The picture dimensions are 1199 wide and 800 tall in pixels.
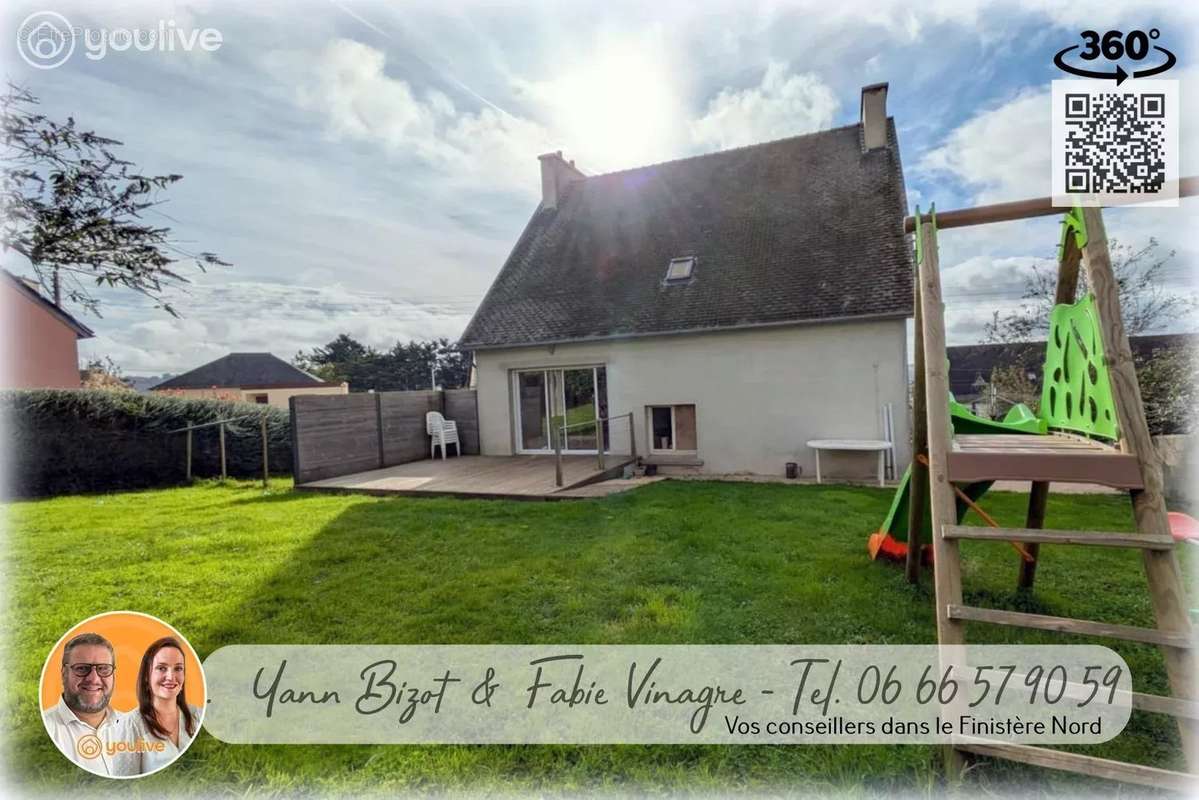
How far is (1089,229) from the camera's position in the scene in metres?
1.97

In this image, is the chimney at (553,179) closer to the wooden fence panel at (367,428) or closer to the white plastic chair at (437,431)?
the wooden fence panel at (367,428)

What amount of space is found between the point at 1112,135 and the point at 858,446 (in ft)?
17.4

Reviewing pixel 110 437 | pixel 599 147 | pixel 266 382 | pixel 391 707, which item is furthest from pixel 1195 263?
pixel 266 382

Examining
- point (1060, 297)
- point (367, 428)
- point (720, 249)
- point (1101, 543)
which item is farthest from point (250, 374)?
point (1101, 543)

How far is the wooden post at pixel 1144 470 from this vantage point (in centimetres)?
156

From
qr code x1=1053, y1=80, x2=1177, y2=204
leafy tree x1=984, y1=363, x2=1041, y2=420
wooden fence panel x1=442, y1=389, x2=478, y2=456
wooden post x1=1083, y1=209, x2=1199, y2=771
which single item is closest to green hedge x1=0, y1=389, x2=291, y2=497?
wooden fence panel x1=442, y1=389, x2=478, y2=456

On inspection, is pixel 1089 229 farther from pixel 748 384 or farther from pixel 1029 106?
pixel 748 384

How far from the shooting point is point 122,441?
8.65 metres

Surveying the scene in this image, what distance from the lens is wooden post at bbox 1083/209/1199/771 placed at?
5.10ft

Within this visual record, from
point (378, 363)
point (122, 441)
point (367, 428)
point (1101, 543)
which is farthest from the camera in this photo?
point (378, 363)

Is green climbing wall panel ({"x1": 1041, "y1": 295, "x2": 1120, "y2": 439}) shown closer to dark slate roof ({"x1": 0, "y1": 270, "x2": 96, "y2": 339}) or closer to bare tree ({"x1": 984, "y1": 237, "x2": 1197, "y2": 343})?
dark slate roof ({"x1": 0, "y1": 270, "x2": 96, "y2": 339})

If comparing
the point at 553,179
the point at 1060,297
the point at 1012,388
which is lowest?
the point at 1012,388

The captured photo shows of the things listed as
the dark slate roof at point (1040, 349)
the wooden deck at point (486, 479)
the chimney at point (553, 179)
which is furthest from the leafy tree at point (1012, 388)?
the chimney at point (553, 179)

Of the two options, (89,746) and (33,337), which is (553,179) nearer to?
(33,337)
